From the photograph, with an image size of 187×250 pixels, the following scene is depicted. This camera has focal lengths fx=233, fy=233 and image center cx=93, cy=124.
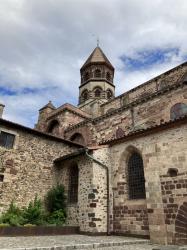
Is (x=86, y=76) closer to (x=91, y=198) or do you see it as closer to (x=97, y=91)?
(x=97, y=91)

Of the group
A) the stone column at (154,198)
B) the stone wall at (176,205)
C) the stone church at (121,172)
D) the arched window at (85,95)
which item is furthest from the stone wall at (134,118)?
the arched window at (85,95)

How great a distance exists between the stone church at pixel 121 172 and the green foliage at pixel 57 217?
1.18 ft

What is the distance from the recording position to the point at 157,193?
9023 mm

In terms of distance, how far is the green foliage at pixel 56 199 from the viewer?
1242cm

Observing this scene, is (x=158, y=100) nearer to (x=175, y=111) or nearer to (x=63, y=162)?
(x=175, y=111)

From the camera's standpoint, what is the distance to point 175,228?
8.20 meters

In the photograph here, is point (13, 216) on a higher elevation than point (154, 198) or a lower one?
lower

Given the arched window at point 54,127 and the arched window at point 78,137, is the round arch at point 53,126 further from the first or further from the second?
the arched window at point 78,137

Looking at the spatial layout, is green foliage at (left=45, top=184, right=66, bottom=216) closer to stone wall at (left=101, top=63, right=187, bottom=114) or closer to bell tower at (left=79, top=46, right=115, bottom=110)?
stone wall at (left=101, top=63, right=187, bottom=114)

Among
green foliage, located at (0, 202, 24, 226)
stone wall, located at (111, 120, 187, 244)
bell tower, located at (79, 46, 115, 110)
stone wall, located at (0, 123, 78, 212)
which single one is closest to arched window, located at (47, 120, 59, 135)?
bell tower, located at (79, 46, 115, 110)

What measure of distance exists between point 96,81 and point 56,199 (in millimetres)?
Result: 22672

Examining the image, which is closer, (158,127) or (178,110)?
(158,127)

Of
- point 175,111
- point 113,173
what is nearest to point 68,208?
point 113,173

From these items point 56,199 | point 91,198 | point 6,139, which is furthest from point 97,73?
point 91,198
